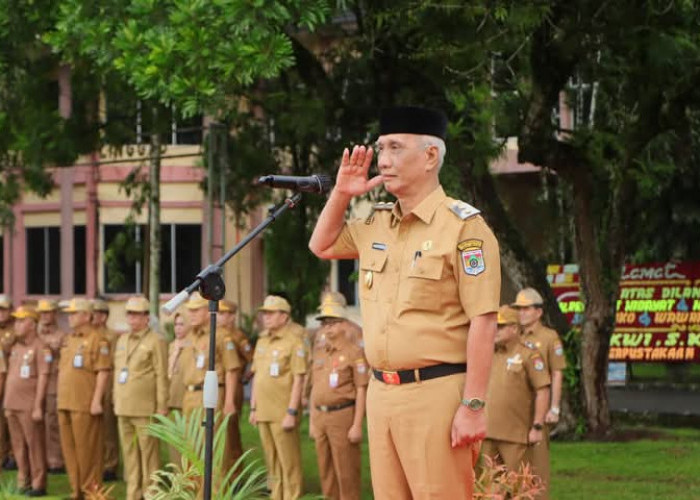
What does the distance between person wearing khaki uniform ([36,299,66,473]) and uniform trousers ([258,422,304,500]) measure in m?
2.72

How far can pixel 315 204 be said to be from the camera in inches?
589

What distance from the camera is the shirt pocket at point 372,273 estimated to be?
5277 millimetres

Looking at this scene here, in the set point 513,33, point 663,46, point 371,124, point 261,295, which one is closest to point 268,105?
point 371,124

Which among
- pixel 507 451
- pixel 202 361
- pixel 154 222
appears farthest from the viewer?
pixel 154 222

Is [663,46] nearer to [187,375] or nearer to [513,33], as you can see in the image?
[513,33]

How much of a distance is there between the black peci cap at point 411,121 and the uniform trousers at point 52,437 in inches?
395

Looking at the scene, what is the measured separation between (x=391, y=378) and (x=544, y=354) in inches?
219

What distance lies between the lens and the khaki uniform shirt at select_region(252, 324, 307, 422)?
38.4 ft

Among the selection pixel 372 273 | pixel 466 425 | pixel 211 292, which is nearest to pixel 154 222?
pixel 211 292

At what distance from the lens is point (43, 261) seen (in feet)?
114

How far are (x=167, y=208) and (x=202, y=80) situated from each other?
2219 centimetres

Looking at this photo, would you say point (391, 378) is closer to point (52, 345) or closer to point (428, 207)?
point (428, 207)

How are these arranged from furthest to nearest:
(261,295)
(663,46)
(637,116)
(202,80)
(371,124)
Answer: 1. (261,295)
2. (637,116)
3. (371,124)
4. (663,46)
5. (202,80)

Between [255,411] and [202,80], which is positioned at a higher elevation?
[202,80]
